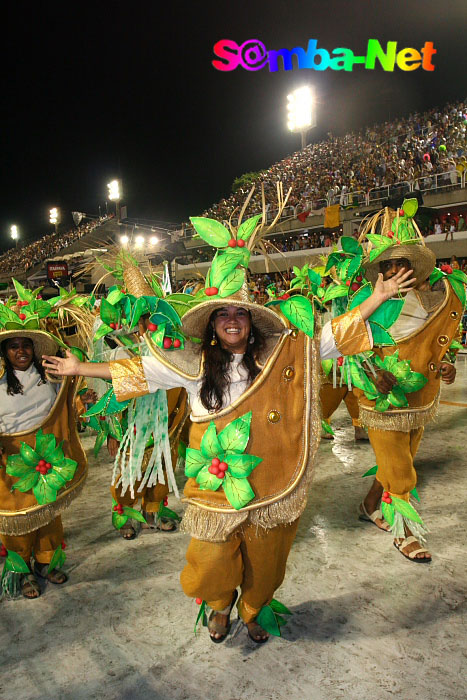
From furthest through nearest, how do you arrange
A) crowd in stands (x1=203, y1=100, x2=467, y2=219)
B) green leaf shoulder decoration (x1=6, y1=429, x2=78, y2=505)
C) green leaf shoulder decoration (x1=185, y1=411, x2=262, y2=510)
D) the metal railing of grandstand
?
crowd in stands (x1=203, y1=100, x2=467, y2=219) → the metal railing of grandstand → green leaf shoulder decoration (x1=6, y1=429, x2=78, y2=505) → green leaf shoulder decoration (x1=185, y1=411, x2=262, y2=510)

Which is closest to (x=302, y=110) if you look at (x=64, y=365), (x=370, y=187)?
(x=370, y=187)

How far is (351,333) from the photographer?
7.37 feet

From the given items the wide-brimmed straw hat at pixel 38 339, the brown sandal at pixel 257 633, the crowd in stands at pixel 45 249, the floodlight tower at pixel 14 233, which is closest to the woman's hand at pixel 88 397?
the wide-brimmed straw hat at pixel 38 339

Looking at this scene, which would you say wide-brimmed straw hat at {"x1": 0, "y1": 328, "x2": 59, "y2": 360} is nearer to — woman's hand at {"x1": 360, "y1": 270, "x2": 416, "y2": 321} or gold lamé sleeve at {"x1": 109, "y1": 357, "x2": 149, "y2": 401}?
gold lamé sleeve at {"x1": 109, "y1": 357, "x2": 149, "y2": 401}

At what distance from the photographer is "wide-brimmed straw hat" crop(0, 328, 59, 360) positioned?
286 cm

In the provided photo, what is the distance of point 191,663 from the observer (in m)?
2.28

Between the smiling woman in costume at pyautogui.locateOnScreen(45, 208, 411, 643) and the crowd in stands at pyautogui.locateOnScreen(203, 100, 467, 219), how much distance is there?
11.1 m

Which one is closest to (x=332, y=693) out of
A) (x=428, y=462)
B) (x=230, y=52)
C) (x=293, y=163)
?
(x=428, y=462)

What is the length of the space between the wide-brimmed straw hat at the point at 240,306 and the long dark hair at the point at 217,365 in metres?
0.03

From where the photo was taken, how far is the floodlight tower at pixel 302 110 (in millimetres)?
27766

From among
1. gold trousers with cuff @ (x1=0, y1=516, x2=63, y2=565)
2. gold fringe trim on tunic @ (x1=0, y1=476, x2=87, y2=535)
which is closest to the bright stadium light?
gold trousers with cuff @ (x1=0, y1=516, x2=63, y2=565)

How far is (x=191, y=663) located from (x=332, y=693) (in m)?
0.64

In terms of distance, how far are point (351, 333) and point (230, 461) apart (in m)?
0.78

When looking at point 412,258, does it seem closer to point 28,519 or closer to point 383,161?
point 28,519
